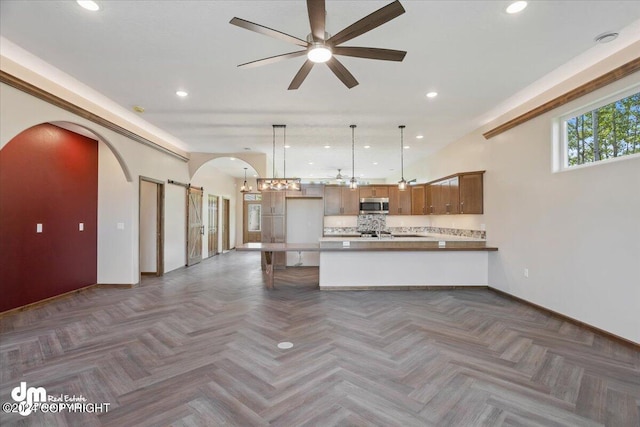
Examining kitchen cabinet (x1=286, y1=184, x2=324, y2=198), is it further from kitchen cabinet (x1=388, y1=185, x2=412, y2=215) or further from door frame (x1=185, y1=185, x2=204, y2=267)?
door frame (x1=185, y1=185, x2=204, y2=267)

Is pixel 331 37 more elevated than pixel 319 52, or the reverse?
pixel 331 37

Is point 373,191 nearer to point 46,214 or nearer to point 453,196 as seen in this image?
point 453,196

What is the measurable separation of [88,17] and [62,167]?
11.5 feet

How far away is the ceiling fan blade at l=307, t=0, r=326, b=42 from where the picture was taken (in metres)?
1.91

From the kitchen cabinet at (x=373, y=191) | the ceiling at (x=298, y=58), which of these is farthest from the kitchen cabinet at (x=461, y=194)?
the kitchen cabinet at (x=373, y=191)

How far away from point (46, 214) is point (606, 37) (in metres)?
7.94

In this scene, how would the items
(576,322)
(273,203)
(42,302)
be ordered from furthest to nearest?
(273,203) < (42,302) < (576,322)

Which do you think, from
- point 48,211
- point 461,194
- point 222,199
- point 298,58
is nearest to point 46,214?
point 48,211

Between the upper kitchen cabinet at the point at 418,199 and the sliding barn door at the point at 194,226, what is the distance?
639 centimetres

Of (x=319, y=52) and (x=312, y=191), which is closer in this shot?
(x=319, y=52)

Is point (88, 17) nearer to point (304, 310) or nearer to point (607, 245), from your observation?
point (304, 310)

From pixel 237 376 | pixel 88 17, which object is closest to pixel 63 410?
pixel 237 376

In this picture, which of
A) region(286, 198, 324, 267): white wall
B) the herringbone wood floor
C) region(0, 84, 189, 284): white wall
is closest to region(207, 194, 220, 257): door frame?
region(286, 198, 324, 267): white wall
